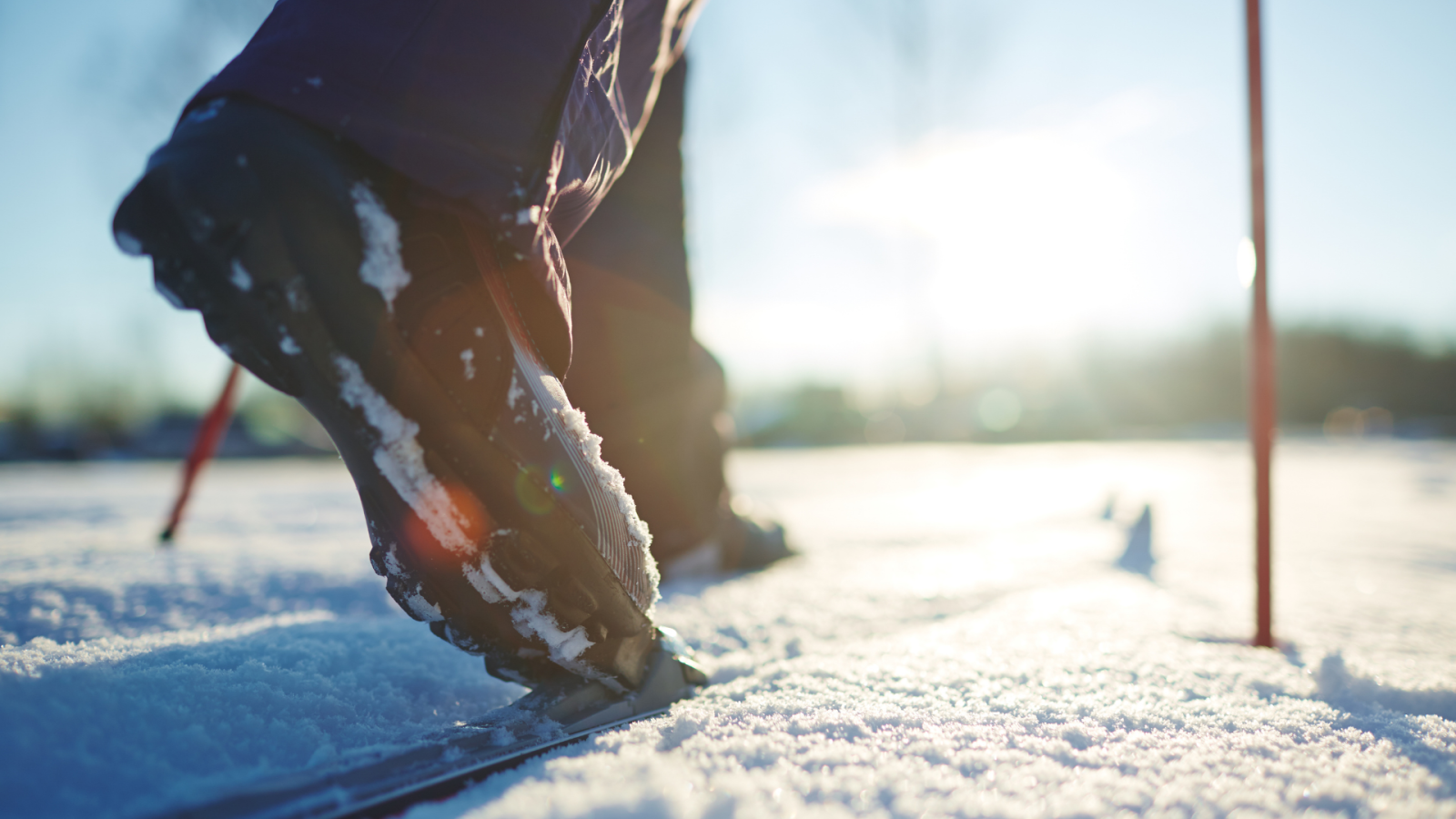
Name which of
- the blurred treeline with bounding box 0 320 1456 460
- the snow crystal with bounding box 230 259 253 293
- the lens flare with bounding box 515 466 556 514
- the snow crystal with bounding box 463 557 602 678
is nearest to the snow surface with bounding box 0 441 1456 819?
A: the snow crystal with bounding box 463 557 602 678

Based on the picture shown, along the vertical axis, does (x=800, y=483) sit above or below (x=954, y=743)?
below

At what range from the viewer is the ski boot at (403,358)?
17.5 inches

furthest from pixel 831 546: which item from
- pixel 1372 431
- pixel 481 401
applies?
pixel 1372 431

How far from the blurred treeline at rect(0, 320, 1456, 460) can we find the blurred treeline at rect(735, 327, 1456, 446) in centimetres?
3

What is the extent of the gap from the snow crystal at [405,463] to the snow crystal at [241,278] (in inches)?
2.7

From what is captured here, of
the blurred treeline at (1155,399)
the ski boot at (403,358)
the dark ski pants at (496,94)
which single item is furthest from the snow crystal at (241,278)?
the blurred treeline at (1155,399)

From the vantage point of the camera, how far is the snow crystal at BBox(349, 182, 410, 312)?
1.53ft

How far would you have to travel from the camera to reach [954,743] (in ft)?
1.71

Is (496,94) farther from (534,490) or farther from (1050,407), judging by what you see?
(1050,407)

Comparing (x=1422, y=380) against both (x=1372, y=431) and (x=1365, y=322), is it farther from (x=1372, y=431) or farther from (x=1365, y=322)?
(x=1372, y=431)

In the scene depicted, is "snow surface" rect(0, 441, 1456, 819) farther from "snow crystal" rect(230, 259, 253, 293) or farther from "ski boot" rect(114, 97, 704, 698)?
"snow crystal" rect(230, 259, 253, 293)

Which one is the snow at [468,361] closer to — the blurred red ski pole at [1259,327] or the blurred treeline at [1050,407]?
the blurred red ski pole at [1259,327]

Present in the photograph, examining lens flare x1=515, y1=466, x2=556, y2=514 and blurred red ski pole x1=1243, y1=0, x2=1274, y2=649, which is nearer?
lens flare x1=515, y1=466, x2=556, y2=514

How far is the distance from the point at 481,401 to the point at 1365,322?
23067 millimetres
